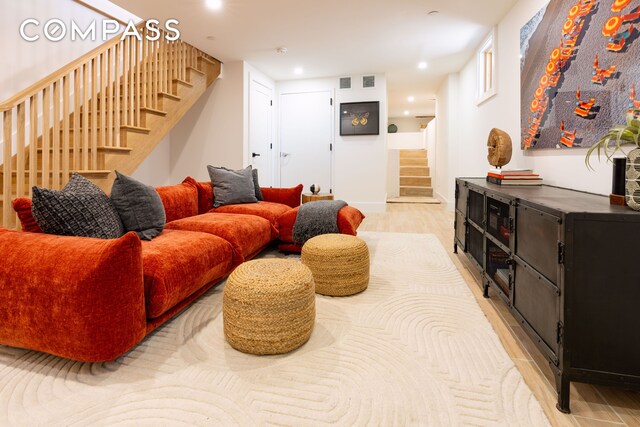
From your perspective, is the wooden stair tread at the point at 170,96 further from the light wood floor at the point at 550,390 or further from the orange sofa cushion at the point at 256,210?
the light wood floor at the point at 550,390

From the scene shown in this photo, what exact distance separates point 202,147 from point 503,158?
423cm

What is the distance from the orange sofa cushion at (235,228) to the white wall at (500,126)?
7.12 feet

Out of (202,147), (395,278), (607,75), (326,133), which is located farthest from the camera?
(326,133)

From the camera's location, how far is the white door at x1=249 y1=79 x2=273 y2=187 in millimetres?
5391

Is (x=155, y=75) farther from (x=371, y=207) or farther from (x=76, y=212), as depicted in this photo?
(x=371, y=207)

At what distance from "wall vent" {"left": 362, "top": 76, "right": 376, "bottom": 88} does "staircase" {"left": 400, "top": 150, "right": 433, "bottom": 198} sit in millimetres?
3334

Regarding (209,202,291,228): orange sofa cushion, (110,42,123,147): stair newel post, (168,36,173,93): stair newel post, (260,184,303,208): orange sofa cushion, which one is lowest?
(209,202,291,228): orange sofa cushion

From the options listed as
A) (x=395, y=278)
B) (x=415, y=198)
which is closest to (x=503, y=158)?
(x=395, y=278)

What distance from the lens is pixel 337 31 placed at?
4000 millimetres

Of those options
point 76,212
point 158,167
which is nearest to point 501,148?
point 76,212

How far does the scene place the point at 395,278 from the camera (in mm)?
2518

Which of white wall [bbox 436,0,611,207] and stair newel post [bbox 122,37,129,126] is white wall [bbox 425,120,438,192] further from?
stair newel post [bbox 122,37,129,126]

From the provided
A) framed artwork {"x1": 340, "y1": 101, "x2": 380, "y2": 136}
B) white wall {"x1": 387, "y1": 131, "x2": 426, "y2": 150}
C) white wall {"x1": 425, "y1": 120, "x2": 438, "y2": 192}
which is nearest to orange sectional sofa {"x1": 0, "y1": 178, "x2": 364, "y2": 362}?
framed artwork {"x1": 340, "y1": 101, "x2": 380, "y2": 136}

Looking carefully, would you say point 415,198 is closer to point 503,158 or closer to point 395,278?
point 503,158
